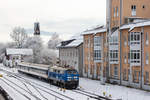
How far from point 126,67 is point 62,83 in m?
10.3

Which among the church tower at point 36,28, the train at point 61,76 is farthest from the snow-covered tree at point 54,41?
the train at point 61,76

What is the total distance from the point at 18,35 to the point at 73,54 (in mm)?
71170

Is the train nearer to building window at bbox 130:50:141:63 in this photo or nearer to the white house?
building window at bbox 130:50:141:63

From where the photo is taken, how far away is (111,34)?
1631 inches

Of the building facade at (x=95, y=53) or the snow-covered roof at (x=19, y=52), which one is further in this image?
the snow-covered roof at (x=19, y=52)

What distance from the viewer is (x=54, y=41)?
465 feet

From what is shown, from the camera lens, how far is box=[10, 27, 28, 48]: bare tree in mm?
123062

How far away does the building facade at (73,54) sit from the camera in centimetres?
5572

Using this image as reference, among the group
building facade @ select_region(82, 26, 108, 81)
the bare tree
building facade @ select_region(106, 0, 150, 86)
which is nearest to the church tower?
the bare tree

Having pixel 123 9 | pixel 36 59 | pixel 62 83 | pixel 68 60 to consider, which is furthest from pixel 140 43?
pixel 36 59

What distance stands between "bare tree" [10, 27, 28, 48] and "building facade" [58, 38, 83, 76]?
61385mm

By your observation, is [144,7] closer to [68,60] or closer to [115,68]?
[115,68]

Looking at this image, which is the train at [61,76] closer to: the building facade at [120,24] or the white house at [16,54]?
the building facade at [120,24]

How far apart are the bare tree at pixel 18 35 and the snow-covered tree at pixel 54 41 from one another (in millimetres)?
18343
